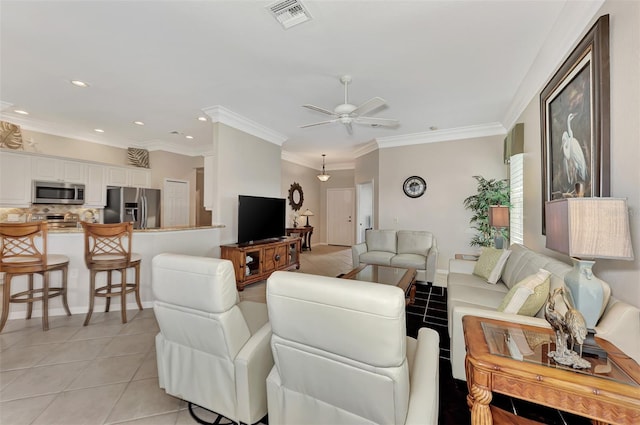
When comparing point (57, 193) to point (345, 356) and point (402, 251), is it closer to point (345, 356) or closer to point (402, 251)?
point (345, 356)

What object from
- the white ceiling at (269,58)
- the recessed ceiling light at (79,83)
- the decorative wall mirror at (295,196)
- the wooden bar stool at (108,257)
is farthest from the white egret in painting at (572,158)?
the decorative wall mirror at (295,196)

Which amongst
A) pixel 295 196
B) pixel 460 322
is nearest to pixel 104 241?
pixel 460 322

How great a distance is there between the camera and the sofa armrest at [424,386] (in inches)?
36.8

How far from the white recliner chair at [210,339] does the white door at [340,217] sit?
7579 millimetres

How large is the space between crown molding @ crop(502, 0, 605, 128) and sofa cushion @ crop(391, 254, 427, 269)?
8.53 ft

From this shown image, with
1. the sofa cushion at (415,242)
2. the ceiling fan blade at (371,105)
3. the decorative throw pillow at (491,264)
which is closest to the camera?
the ceiling fan blade at (371,105)

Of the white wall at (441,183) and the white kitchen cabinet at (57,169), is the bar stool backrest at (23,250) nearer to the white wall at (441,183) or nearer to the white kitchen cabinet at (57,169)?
the white kitchen cabinet at (57,169)

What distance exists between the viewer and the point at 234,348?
1.33 meters

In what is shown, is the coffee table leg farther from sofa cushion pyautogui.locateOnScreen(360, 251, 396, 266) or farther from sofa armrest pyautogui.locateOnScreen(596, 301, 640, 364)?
sofa cushion pyautogui.locateOnScreen(360, 251, 396, 266)

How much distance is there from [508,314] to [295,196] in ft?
22.2

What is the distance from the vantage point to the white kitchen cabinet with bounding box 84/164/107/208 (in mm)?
4969

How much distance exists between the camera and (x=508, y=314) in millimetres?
1586

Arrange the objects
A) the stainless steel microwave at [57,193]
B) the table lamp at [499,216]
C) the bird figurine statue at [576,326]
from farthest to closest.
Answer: the stainless steel microwave at [57,193]
the table lamp at [499,216]
the bird figurine statue at [576,326]

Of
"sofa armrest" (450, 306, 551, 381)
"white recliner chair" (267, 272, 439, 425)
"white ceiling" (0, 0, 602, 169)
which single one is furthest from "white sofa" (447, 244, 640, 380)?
"white ceiling" (0, 0, 602, 169)
